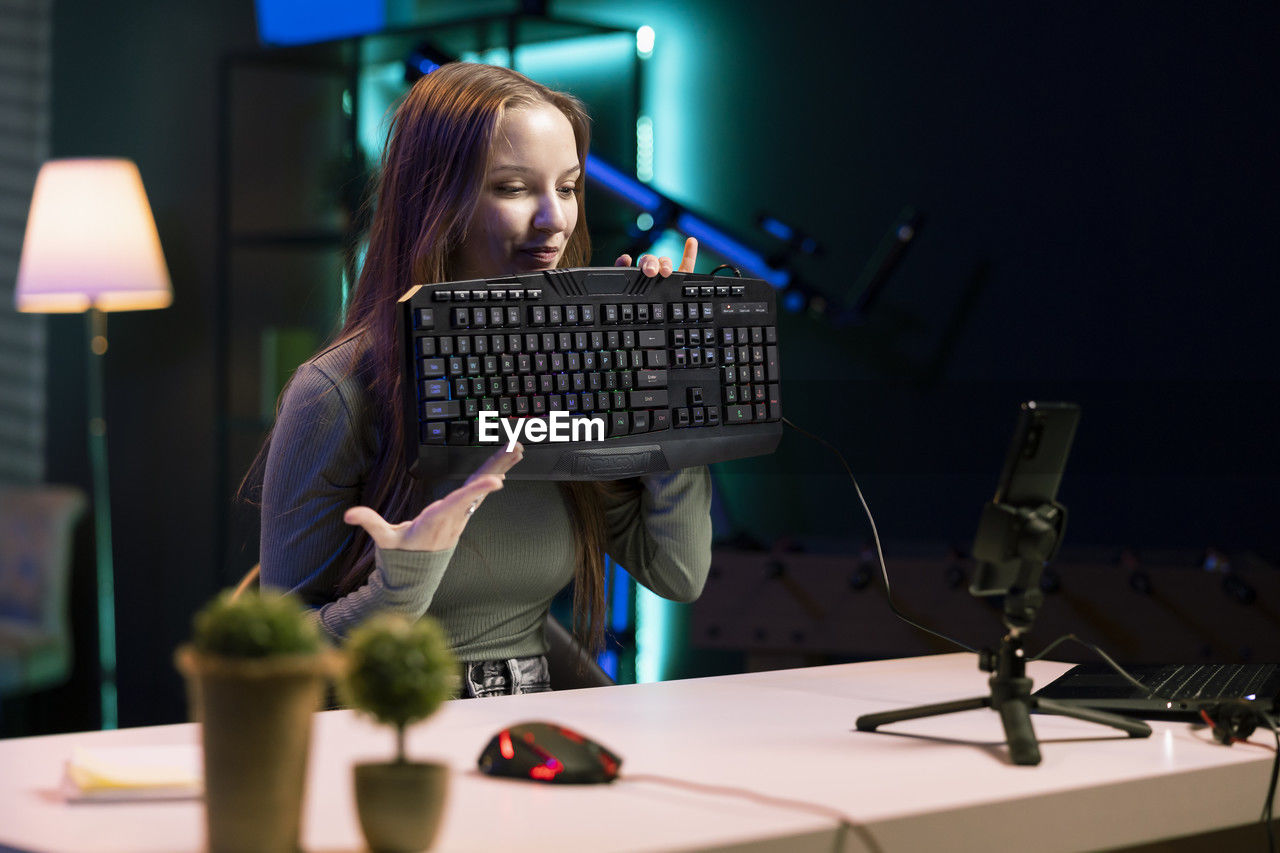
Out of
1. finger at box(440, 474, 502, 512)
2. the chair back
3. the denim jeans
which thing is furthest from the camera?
the chair back

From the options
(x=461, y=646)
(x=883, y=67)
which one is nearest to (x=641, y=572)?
(x=461, y=646)

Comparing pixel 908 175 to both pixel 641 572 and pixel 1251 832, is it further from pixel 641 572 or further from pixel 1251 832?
pixel 1251 832

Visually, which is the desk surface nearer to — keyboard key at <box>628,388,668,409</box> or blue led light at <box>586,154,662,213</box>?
keyboard key at <box>628,388,668,409</box>

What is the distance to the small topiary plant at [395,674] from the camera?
26.4 inches

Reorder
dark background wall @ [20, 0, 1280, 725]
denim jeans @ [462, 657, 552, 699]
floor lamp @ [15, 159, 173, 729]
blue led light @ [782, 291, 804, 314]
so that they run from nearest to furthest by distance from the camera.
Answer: denim jeans @ [462, 657, 552, 699], dark background wall @ [20, 0, 1280, 725], blue led light @ [782, 291, 804, 314], floor lamp @ [15, 159, 173, 729]

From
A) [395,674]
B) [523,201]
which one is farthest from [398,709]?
[523,201]

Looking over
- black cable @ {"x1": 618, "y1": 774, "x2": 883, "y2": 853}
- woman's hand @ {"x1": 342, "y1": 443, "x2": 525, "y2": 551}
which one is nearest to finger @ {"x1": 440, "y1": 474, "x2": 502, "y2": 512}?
woman's hand @ {"x1": 342, "y1": 443, "x2": 525, "y2": 551}

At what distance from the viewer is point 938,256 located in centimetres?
300

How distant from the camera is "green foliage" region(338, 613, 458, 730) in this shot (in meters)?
0.67

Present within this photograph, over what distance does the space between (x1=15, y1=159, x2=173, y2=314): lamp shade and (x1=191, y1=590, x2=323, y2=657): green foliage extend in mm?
3032

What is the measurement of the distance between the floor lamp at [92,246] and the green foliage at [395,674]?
114 inches

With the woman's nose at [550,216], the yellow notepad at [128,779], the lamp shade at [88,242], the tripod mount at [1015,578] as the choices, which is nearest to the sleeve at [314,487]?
the woman's nose at [550,216]

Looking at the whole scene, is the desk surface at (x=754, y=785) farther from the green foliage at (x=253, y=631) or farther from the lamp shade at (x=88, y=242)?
the lamp shade at (x=88, y=242)

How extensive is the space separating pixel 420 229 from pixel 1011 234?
1747 mm
